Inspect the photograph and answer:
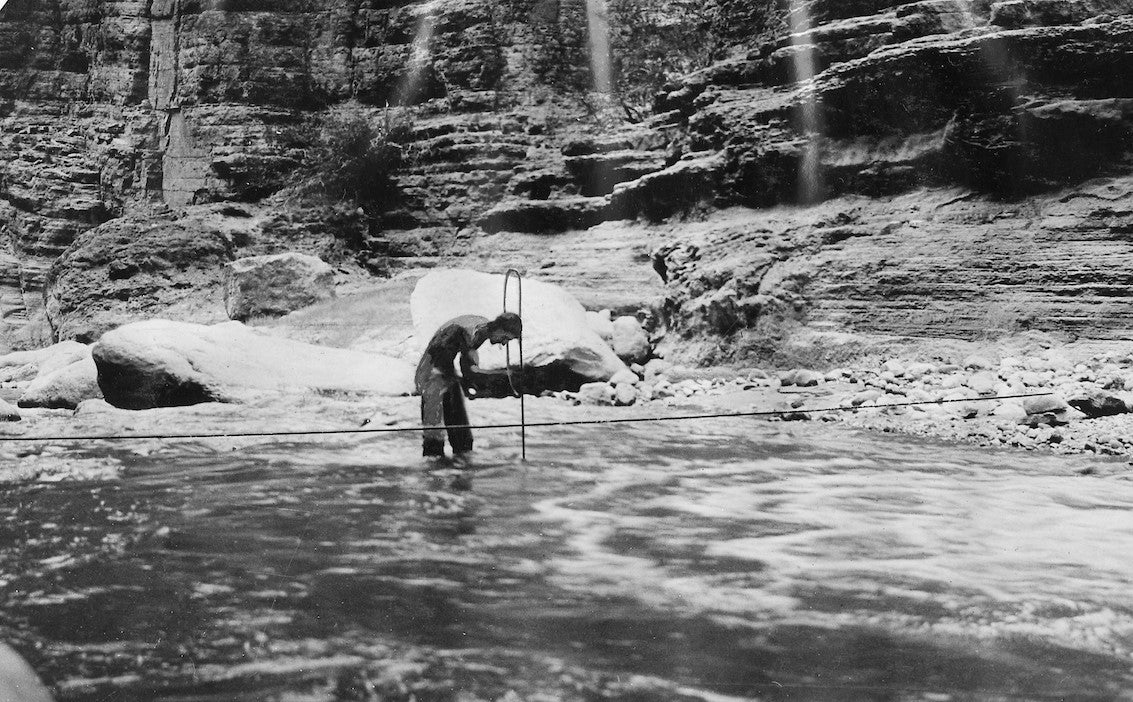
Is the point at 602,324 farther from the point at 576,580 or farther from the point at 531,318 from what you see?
the point at 576,580

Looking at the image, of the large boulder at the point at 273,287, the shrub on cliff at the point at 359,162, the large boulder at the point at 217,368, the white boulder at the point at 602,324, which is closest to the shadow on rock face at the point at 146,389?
the large boulder at the point at 217,368

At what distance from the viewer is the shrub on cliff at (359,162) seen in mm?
21438

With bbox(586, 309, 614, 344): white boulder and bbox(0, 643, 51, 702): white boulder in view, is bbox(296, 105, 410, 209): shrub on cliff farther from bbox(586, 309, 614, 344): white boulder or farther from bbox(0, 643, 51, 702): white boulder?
bbox(0, 643, 51, 702): white boulder

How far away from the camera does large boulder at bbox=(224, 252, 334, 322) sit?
55.1 feet

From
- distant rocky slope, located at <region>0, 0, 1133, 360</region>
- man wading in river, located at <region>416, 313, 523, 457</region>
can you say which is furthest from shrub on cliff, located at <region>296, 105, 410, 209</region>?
man wading in river, located at <region>416, 313, 523, 457</region>

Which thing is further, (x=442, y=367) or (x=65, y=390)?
(x=65, y=390)

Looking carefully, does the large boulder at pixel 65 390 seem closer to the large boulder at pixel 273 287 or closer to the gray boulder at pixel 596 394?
the gray boulder at pixel 596 394

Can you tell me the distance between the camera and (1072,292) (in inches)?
372

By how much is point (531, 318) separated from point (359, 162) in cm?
1194

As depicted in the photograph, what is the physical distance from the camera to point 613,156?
18.3 meters

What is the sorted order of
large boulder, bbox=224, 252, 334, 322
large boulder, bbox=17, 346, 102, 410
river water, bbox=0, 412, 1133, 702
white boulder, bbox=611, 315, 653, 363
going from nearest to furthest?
river water, bbox=0, 412, 1133, 702 → large boulder, bbox=17, 346, 102, 410 → white boulder, bbox=611, 315, 653, 363 → large boulder, bbox=224, 252, 334, 322

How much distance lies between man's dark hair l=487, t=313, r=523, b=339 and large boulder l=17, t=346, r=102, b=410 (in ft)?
19.7

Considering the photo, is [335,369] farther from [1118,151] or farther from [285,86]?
[285,86]

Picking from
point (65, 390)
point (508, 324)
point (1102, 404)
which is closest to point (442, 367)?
point (508, 324)
